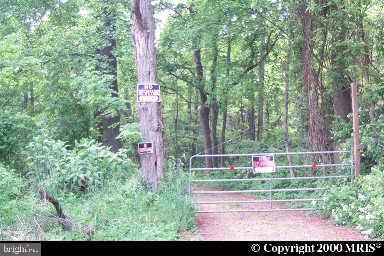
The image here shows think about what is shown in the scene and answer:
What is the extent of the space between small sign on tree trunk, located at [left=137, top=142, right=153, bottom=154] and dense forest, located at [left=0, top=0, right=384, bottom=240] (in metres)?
0.18

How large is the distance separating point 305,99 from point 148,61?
4.74 m

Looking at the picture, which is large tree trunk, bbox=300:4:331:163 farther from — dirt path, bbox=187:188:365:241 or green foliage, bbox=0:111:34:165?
green foliage, bbox=0:111:34:165

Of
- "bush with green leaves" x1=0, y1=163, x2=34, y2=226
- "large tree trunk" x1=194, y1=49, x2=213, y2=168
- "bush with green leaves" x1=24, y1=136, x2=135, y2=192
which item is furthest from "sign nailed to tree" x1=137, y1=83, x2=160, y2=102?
"large tree trunk" x1=194, y1=49, x2=213, y2=168

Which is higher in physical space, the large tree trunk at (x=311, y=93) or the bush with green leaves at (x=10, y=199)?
the large tree trunk at (x=311, y=93)

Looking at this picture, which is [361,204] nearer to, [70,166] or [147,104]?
[147,104]

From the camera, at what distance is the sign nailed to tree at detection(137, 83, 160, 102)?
9.47 metres

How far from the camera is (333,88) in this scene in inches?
490

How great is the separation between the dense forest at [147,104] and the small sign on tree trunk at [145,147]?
175 millimetres

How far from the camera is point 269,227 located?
27.0 feet

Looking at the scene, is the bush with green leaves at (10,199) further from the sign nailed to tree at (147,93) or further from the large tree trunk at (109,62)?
the large tree trunk at (109,62)

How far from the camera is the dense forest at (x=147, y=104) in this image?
7656 mm

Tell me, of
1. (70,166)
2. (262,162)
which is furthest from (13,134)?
(262,162)

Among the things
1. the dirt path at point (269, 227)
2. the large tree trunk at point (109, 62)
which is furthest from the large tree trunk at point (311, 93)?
the large tree trunk at point (109, 62)

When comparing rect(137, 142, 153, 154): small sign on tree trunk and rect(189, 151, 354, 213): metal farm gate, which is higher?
rect(137, 142, 153, 154): small sign on tree trunk
